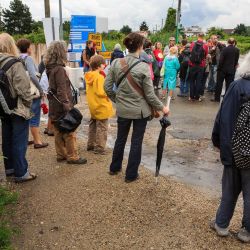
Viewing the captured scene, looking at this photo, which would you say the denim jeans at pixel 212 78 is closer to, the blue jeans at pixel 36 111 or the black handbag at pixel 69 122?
the blue jeans at pixel 36 111

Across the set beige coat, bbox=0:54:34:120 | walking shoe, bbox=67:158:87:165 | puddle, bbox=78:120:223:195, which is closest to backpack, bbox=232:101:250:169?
puddle, bbox=78:120:223:195

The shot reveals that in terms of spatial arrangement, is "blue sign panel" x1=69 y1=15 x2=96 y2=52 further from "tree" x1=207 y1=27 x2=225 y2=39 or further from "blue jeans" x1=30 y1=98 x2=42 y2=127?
"tree" x1=207 y1=27 x2=225 y2=39

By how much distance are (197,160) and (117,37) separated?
129ft

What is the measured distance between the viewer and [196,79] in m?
11.2

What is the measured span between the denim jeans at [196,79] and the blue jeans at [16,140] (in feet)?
23.9

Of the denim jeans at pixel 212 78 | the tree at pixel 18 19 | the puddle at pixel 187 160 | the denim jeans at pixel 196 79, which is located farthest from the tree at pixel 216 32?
the puddle at pixel 187 160

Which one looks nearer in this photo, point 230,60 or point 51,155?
point 51,155

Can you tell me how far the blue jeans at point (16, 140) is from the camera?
4.78m

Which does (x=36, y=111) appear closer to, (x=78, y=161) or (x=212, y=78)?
(x=78, y=161)

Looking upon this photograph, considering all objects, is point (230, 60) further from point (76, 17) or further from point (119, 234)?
point (119, 234)

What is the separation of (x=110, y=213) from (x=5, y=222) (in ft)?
3.87

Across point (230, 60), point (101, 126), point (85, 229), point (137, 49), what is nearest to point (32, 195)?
point (85, 229)

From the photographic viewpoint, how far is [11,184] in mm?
5000

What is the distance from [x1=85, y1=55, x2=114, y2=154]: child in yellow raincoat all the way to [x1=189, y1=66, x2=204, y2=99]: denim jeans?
226 inches
